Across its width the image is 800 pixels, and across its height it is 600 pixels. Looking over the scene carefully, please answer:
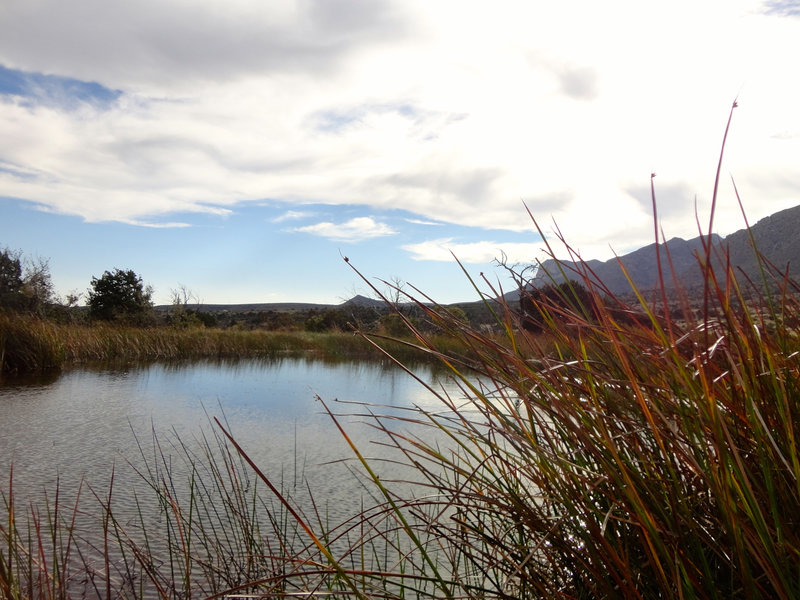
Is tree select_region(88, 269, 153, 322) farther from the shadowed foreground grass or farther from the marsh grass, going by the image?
the shadowed foreground grass

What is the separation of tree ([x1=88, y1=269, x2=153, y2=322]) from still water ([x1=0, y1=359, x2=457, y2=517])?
1390cm

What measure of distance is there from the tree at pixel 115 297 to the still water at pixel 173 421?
13903mm

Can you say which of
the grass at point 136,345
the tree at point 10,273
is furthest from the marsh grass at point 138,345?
the tree at point 10,273

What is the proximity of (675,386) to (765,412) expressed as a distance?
0.47 feet

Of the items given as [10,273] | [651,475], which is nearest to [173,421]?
[651,475]

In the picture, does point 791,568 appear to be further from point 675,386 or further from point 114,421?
point 114,421

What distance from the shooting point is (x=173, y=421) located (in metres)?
6.21

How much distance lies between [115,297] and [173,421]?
20.6m

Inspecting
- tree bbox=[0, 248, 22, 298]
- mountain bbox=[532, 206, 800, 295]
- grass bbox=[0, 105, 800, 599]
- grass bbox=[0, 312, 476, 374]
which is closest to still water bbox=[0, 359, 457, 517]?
grass bbox=[0, 105, 800, 599]

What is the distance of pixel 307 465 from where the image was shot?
464cm

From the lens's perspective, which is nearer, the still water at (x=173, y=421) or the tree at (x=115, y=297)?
the still water at (x=173, y=421)

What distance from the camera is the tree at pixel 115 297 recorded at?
23969 millimetres

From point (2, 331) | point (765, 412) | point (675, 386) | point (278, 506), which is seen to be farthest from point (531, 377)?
point (2, 331)

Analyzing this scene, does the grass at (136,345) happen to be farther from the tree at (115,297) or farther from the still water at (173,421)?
the tree at (115,297)
